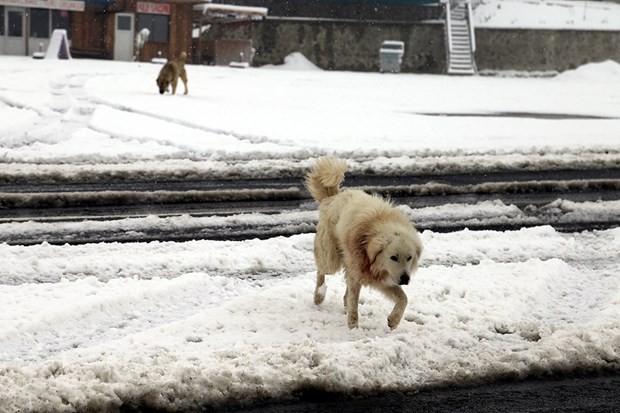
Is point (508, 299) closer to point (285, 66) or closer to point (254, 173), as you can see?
point (254, 173)

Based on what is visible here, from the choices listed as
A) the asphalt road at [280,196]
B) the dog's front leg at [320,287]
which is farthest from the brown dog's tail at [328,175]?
the asphalt road at [280,196]

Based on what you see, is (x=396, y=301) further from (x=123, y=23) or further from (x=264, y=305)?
(x=123, y=23)

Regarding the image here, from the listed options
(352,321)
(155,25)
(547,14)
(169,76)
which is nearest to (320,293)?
(352,321)

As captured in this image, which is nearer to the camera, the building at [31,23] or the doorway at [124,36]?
the building at [31,23]

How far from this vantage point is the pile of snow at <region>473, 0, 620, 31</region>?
44.5 m

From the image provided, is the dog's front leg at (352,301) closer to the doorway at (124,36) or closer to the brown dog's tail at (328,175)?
the brown dog's tail at (328,175)

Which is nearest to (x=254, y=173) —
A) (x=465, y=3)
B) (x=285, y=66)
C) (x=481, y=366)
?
(x=481, y=366)

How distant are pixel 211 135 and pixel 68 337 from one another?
9.81 meters

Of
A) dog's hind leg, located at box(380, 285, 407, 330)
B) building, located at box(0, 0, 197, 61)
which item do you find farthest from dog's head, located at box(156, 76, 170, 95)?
building, located at box(0, 0, 197, 61)

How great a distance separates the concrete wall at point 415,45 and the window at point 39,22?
8.92m

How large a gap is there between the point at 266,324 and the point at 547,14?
43.8 metres

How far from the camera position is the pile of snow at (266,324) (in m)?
4.61

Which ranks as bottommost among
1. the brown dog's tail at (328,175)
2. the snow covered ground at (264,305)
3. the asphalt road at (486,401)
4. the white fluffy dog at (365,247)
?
the asphalt road at (486,401)

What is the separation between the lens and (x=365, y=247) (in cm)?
538
